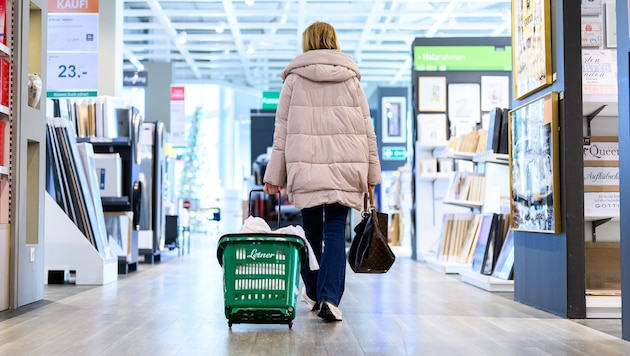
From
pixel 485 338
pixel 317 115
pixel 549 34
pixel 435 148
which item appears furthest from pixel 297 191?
pixel 435 148

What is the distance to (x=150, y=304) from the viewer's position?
478cm

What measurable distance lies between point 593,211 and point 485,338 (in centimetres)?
156

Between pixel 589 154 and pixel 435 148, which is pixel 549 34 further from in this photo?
pixel 435 148

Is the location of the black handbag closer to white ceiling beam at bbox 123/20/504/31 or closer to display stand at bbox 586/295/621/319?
display stand at bbox 586/295/621/319

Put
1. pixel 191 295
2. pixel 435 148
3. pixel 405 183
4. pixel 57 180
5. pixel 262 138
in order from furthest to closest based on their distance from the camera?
pixel 262 138, pixel 405 183, pixel 435 148, pixel 57 180, pixel 191 295

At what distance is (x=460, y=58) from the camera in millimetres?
10312

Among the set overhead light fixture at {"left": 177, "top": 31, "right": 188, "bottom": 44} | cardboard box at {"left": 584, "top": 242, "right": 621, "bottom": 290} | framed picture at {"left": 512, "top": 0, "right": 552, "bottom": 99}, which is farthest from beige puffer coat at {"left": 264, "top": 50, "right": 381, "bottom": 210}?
overhead light fixture at {"left": 177, "top": 31, "right": 188, "bottom": 44}

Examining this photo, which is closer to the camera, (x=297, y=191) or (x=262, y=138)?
(x=297, y=191)

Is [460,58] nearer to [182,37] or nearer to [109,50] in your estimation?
[109,50]

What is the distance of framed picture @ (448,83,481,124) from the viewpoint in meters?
10.3

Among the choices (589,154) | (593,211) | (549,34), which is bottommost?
(593,211)

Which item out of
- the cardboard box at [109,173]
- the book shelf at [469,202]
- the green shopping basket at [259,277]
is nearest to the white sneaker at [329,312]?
the green shopping basket at [259,277]

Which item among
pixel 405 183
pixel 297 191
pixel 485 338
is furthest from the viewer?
pixel 405 183

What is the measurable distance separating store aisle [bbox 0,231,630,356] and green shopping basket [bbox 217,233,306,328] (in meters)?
0.10
